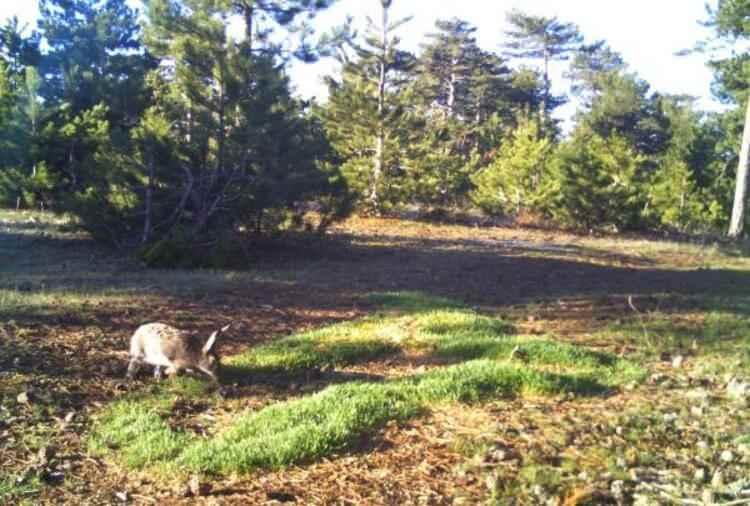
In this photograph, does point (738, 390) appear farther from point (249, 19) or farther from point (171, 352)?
point (249, 19)

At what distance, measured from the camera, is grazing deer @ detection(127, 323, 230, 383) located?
541 cm

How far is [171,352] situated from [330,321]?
2765 millimetres

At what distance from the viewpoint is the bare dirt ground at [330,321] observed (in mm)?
3795

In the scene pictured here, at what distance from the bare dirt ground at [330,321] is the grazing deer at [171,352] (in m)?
0.27

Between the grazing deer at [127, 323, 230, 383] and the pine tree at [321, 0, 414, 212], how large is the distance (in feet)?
61.6

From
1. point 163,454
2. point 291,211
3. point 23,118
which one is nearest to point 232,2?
point 23,118

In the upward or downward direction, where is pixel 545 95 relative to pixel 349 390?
upward

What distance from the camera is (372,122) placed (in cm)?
2531

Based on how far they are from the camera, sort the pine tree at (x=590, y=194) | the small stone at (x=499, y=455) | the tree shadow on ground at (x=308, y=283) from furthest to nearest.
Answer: the pine tree at (x=590, y=194)
the tree shadow on ground at (x=308, y=283)
the small stone at (x=499, y=455)

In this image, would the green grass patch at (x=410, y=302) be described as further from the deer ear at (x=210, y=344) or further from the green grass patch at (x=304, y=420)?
the deer ear at (x=210, y=344)

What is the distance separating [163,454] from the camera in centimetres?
406

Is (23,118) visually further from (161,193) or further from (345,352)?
(345,352)

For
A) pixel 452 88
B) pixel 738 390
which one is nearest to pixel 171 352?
pixel 738 390

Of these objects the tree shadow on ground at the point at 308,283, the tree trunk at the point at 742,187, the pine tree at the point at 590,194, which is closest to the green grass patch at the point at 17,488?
the tree shadow on ground at the point at 308,283
